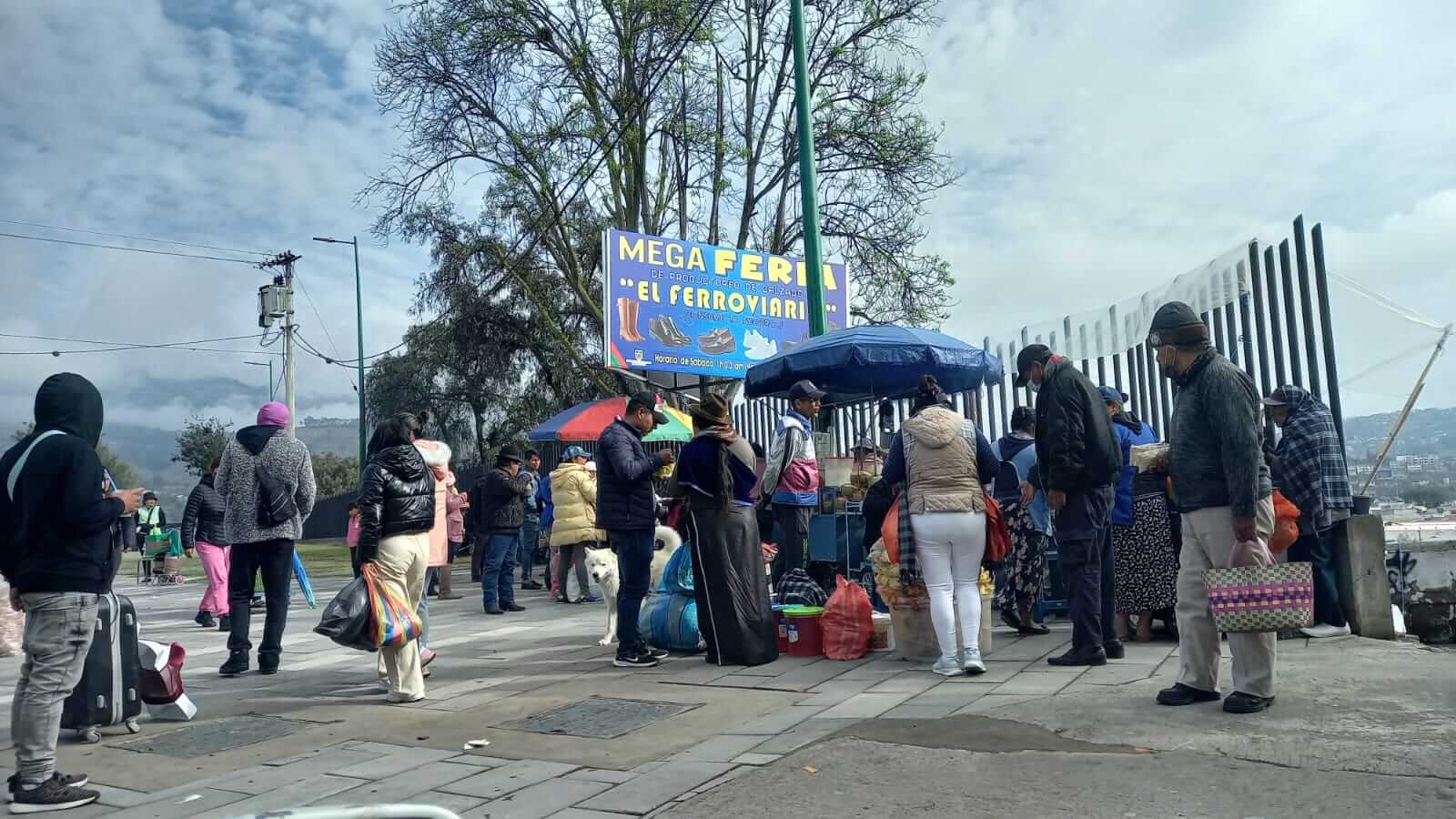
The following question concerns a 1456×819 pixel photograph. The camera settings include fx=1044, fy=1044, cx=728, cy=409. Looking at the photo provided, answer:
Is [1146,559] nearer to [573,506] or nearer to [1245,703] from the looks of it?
[1245,703]

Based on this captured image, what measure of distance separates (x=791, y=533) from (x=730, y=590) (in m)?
1.93

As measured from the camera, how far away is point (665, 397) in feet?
58.5

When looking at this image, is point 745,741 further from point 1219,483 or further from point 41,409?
point 41,409

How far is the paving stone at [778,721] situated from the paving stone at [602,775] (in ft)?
2.53

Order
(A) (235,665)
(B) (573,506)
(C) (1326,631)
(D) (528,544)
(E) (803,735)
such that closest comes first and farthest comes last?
1. (E) (803,735)
2. (C) (1326,631)
3. (A) (235,665)
4. (B) (573,506)
5. (D) (528,544)

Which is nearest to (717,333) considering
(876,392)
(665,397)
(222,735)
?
(665,397)

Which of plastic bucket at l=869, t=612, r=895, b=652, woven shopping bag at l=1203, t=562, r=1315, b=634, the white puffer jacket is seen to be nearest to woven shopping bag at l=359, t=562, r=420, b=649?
plastic bucket at l=869, t=612, r=895, b=652

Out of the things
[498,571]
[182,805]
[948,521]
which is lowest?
[182,805]

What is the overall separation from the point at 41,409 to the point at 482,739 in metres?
2.53

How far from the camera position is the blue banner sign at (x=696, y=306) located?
52.2 ft

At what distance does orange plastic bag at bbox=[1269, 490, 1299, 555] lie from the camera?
5.57 metres

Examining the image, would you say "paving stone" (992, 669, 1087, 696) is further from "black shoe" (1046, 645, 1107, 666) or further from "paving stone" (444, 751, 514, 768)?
"paving stone" (444, 751, 514, 768)

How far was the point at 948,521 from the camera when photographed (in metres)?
6.04

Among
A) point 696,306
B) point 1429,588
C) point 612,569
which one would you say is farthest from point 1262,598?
point 696,306
